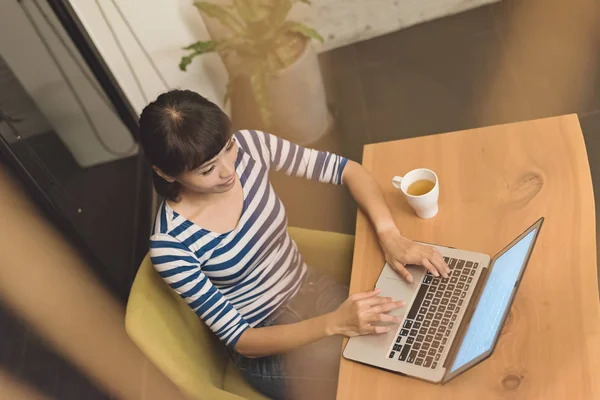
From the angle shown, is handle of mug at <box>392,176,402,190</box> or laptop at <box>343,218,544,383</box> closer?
laptop at <box>343,218,544,383</box>

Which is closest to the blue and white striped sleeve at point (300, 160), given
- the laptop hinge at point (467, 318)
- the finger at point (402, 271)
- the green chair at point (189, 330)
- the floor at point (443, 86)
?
the green chair at point (189, 330)

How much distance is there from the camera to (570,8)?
217 cm

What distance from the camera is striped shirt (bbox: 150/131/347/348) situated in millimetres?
973

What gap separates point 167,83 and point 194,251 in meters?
1.17

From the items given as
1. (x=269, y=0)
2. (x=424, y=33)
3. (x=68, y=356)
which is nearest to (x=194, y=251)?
(x=68, y=356)

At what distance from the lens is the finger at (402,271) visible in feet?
3.10

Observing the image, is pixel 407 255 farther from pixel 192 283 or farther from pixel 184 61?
pixel 184 61

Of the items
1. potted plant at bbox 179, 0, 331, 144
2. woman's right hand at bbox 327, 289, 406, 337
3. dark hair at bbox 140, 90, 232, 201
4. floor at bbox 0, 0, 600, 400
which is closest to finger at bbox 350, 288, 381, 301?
woman's right hand at bbox 327, 289, 406, 337

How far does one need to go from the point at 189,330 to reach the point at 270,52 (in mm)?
1086

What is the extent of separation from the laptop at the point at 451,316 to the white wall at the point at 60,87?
1.15m

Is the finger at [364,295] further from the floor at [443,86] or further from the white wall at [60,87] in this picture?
the white wall at [60,87]

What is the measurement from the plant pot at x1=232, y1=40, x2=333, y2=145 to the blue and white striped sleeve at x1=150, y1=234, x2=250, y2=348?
99 centimetres

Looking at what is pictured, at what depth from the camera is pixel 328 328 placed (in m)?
0.95

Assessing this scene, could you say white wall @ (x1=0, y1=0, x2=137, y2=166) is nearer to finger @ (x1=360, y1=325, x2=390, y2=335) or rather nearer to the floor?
the floor
